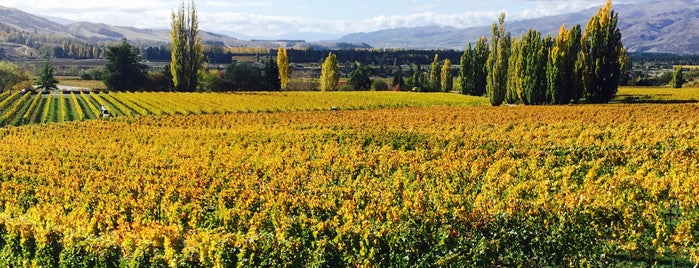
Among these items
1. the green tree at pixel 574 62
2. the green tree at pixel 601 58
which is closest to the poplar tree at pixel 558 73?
the green tree at pixel 574 62

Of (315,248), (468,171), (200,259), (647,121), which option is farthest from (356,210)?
(647,121)

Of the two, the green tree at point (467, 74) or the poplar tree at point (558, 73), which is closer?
the poplar tree at point (558, 73)

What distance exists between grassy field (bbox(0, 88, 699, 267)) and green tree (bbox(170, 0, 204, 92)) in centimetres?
4962

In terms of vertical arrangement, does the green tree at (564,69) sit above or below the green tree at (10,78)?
above

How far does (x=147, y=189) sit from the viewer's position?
1830 cm

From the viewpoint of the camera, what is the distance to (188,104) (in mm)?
58969

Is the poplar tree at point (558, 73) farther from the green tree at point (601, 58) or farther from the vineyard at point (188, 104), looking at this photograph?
the vineyard at point (188, 104)

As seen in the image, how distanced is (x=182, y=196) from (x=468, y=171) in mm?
10184

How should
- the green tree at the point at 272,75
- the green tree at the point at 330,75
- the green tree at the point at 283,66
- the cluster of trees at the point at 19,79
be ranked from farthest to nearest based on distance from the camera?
the green tree at the point at 283,66
the green tree at the point at 272,75
the green tree at the point at 330,75
the cluster of trees at the point at 19,79

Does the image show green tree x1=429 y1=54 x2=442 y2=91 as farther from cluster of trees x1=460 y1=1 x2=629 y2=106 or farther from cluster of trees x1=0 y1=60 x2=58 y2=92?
cluster of trees x1=0 y1=60 x2=58 y2=92

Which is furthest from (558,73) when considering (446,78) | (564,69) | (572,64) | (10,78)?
(10,78)

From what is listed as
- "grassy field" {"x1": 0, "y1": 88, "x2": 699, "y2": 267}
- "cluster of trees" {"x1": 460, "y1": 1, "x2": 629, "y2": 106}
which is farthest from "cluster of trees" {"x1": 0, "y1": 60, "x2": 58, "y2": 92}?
"cluster of trees" {"x1": 460, "y1": 1, "x2": 629, "y2": 106}

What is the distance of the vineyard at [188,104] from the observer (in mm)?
53900

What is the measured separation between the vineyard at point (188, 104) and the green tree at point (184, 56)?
14.0 m
